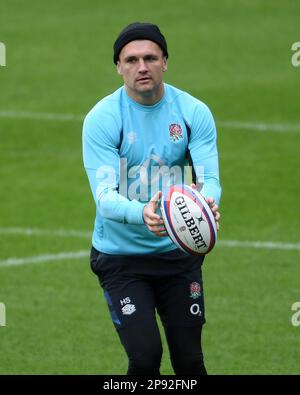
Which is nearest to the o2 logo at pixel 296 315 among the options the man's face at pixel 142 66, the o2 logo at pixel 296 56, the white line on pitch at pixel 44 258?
the white line on pitch at pixel 44 258

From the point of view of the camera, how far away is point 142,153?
8.98 m

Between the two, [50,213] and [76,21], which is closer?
[50,213]

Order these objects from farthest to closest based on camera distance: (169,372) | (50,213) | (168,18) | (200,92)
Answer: (168,18) < (200,92) < (50,213) < (169,372)

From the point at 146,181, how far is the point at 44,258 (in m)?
5.77

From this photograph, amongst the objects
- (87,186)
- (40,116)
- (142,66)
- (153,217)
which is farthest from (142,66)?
(40,116)

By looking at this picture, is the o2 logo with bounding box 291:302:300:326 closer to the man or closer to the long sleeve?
the man

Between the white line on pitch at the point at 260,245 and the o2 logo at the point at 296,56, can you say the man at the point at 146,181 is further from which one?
the o2 logo at the point at 296,56

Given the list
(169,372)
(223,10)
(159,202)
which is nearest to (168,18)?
(223,10)

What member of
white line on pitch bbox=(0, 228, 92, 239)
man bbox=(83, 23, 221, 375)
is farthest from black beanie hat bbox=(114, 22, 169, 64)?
white line on pitch bbox=(0, 228, 92, 239)

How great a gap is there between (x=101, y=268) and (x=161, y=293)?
0.48 metres

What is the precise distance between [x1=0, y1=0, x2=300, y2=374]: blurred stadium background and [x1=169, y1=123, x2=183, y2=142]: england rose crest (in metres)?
2.78

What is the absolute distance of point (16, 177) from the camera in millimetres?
18594

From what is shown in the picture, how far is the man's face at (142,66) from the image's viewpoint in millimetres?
8930
